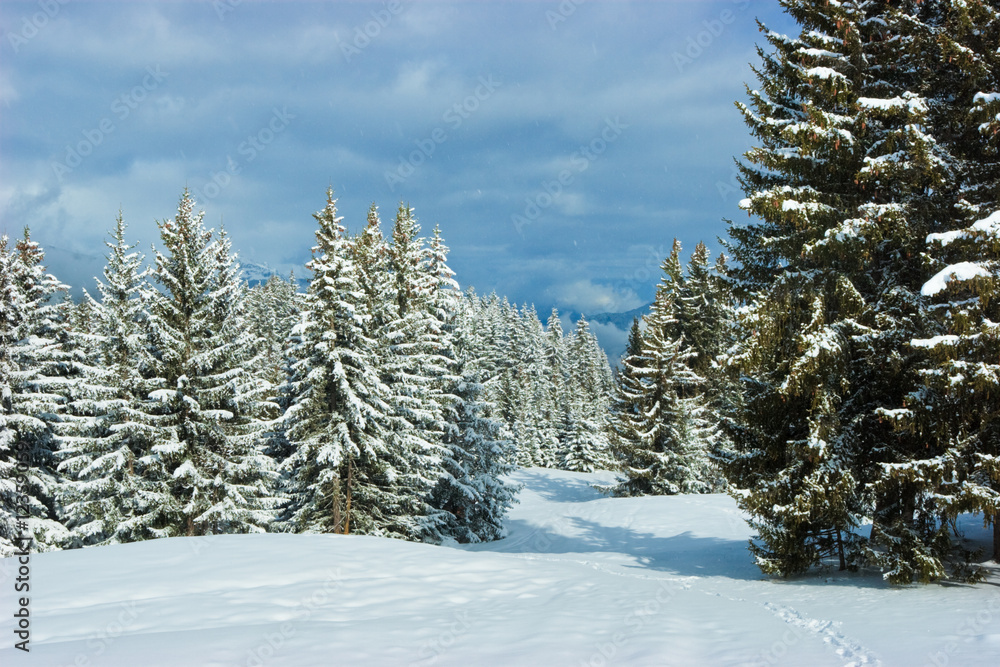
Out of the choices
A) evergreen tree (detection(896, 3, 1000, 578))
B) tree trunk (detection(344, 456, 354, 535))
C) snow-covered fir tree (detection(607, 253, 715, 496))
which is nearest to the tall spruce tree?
evergreen tree (detection(896, 3, 1000, 578))

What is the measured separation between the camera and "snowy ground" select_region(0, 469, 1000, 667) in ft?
20.7

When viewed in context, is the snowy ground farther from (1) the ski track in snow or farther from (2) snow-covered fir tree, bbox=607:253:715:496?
(2) snow-covered fir tree, bbox=607:253:715:496

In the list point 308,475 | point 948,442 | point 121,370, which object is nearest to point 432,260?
point 308,475

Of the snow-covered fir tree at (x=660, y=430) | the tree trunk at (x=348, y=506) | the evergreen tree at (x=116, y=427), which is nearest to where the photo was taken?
the evergreen tree at (x=116, y=427)

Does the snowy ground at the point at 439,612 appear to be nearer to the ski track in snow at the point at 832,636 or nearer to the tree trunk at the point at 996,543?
the ski track in snow at the point at 832,636

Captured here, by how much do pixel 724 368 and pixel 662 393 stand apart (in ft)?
71.7

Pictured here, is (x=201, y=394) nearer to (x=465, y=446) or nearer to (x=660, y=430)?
(x=465, y=446)

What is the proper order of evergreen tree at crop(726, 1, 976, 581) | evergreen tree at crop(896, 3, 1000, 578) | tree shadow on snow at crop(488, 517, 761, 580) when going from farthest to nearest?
tree shadow on snow at crop(488, 517, 761, 580) → evergreen tree at crop(726, 1, 976, 581) → evergreen tree at crop(896, 3, 1000, 578)

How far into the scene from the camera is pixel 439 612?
27.5 feet

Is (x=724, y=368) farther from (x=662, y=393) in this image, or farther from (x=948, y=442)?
(x=662, y=393)

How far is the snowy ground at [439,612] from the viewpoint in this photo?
20.7 feet

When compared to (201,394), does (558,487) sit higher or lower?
lower

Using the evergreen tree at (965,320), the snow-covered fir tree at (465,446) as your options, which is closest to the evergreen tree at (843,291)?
the evergreen tree at (965,320)

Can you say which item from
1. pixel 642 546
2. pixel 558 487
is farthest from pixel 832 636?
pixel 558 487
